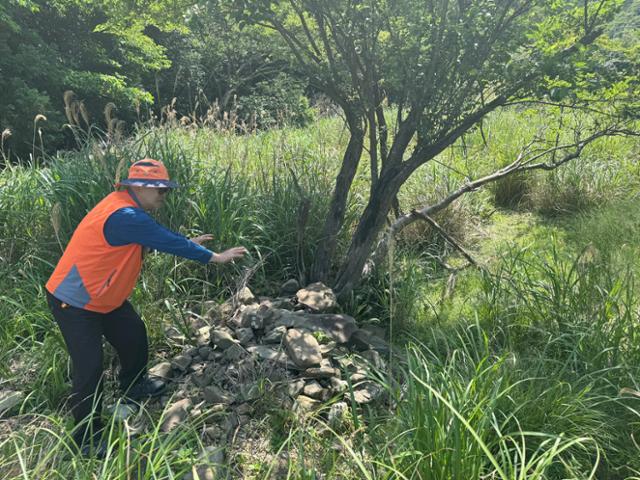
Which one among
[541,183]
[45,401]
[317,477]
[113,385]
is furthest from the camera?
[541,183]

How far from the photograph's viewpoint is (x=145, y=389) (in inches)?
120

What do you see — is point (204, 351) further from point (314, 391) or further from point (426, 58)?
point (426, 58)

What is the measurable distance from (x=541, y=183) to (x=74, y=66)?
36.6 ft

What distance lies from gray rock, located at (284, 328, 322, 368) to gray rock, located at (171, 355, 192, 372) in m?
0.67

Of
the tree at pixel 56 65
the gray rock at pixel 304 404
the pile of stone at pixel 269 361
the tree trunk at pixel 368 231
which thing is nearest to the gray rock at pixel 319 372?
the pile of stone at pixel 269 361

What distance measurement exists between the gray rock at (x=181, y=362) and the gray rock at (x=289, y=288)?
42.9 inches

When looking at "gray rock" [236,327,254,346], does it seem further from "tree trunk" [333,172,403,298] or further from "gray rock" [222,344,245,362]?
"tree trunk" [333,172,403,298]

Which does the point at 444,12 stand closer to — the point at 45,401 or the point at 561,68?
the point at 561,68

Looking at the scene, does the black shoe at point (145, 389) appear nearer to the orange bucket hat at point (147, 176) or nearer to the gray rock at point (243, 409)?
the gray rock at point (243, 409)

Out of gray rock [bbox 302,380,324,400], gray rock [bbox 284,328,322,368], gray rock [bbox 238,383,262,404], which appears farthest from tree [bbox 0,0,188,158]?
gray rock [bbox 302,380,324,400]

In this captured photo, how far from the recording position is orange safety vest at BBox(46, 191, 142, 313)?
265cm

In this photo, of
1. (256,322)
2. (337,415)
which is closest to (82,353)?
(256,322)

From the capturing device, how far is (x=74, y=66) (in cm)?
1204

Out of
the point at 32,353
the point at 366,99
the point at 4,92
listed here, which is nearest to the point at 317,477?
the point at 32,353
